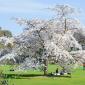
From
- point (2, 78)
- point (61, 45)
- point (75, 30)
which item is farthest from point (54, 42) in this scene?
point (2, 78)

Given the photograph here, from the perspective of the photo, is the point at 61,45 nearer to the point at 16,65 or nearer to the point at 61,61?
the point at 61,61

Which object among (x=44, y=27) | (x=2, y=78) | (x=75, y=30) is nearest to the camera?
(x=2, y=78)

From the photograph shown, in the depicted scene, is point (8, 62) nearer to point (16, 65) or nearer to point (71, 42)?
point (16, 65)

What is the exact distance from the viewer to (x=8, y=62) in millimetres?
46312

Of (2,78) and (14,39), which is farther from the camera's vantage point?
(14,39)

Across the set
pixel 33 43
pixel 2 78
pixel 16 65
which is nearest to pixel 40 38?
pixel 33 43

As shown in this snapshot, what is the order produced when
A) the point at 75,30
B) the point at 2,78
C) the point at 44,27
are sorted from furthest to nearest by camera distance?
the point at 75,30, the point at 44,27, the point at 2,78

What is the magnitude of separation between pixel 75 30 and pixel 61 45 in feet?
11.3

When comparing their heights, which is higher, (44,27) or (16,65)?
(44,27)

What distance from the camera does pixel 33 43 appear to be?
45406mm

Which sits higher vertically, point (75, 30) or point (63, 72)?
point (75, 30)

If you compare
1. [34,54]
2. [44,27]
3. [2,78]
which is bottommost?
[2,78]

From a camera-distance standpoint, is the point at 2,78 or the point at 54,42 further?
the point at 54,42

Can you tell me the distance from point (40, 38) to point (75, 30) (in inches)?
198
